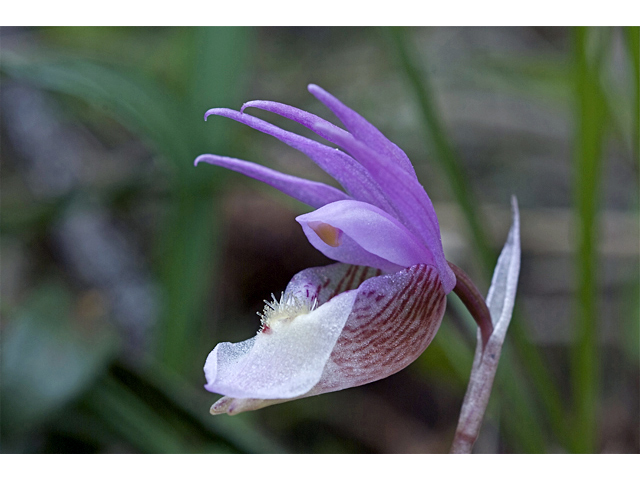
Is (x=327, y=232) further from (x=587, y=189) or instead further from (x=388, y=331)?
(x=587, y=189)

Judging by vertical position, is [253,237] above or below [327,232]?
below

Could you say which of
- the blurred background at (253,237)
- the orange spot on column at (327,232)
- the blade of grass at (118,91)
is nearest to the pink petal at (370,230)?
the orange spot on column at (327,232)

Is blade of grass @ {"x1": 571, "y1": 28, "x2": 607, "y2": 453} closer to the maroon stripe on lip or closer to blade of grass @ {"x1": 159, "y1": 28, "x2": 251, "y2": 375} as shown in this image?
the maroon stripe on lip

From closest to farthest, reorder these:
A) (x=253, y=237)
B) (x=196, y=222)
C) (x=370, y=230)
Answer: (x=370, y=230), (x=196, y=222), (x=253, y=237)

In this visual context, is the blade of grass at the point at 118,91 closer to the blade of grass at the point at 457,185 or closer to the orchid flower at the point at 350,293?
the blade of grass at the point at 457,185

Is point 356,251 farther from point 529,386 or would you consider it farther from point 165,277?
point 529,386

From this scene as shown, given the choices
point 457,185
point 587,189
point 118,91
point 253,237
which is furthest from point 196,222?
point 587,189

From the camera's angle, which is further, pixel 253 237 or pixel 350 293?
pixel 253 237
